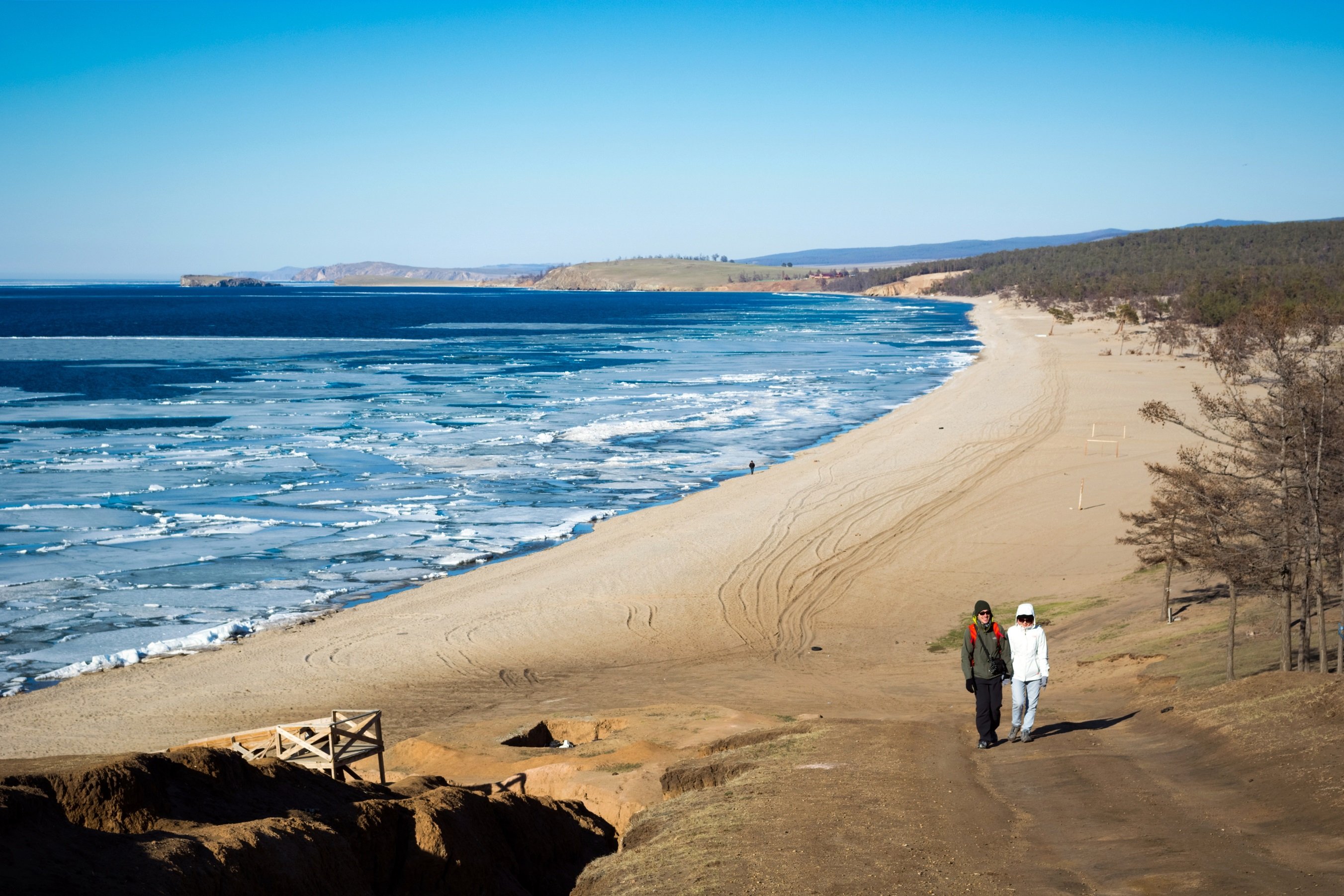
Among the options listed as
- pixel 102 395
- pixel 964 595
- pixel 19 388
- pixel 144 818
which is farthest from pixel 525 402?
pixel 144 818

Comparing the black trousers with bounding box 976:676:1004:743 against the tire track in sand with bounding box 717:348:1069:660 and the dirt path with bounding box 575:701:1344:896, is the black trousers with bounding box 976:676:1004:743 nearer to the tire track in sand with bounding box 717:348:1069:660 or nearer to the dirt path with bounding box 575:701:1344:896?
the dirt path with bounding box 575:701:1344:896

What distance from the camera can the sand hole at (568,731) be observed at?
1425 centimetres

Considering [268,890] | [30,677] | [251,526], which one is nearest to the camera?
[268,890]

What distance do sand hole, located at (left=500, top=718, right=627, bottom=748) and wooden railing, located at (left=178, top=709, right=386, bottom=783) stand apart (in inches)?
104

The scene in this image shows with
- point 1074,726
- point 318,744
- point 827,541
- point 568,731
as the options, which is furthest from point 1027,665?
point 827,541

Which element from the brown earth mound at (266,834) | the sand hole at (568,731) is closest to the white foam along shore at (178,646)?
the sand hole at (568,731)

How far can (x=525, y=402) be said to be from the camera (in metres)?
53.8

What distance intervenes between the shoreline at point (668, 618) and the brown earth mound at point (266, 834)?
5693 millimetres

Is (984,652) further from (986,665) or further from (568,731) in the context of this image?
(568,731)

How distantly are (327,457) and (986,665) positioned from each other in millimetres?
31751

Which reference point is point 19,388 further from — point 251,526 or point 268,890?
point 268,890

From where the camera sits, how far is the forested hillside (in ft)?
268

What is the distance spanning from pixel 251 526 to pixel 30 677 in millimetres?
10209

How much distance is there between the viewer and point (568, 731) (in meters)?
14.8
